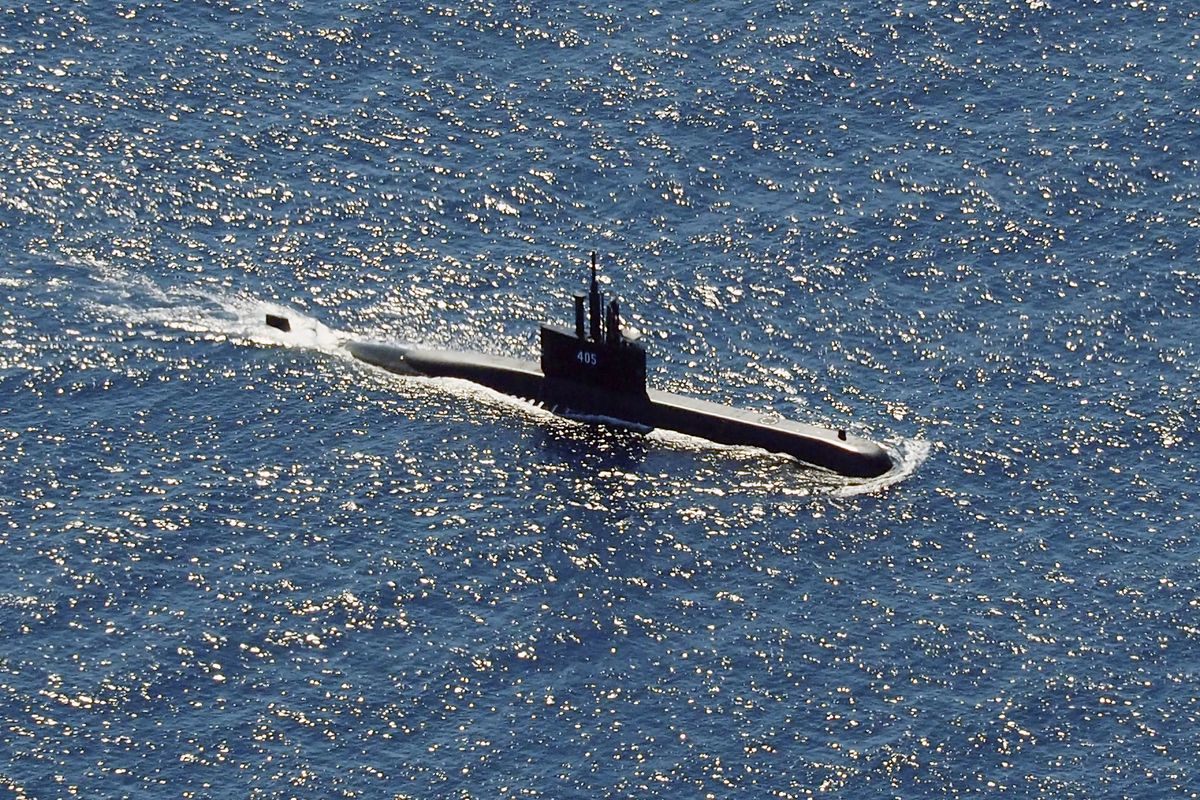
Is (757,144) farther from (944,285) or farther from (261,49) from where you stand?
(261,49)

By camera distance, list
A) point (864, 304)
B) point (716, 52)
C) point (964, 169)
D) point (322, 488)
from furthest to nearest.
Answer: point (716, 52) → point (964, 169) → point (864, 304) → point (322, 488)

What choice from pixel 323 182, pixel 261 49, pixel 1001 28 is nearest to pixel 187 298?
pixel 323 182

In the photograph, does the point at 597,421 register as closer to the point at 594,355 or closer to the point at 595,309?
the point at 594,355

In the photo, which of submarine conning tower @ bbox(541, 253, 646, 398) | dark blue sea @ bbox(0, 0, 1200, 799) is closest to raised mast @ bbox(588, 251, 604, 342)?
submarine conning tower @ bbox(541, 253, 646, 398)


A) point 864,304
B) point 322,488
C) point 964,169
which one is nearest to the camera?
point 322,488

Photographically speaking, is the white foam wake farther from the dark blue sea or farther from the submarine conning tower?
the submarine conning tower
